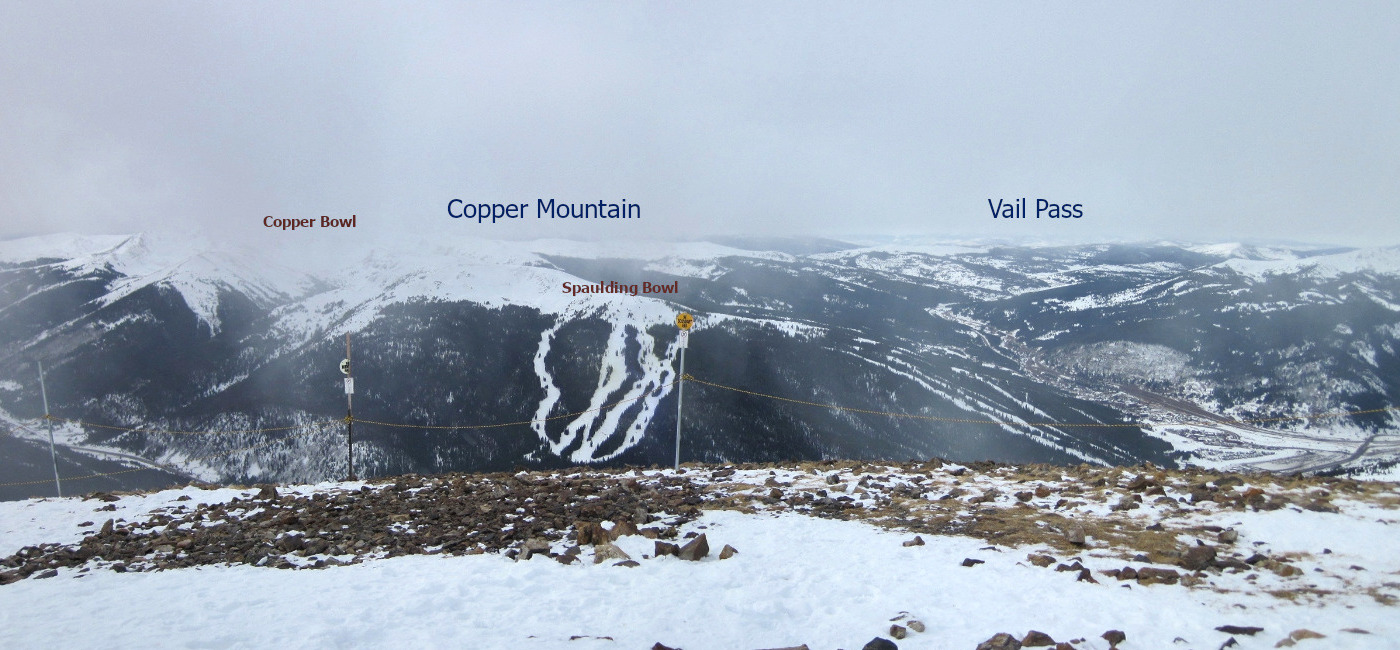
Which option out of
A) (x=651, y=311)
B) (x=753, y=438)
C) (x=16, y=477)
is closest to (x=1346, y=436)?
(x=753, y=438)

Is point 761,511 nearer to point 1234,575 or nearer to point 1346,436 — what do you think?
point 1234,575

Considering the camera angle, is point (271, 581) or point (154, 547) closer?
point (271, 581)

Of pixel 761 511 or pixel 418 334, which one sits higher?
pixel 761 511

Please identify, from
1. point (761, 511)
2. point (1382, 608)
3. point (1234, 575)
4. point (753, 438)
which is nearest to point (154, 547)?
point (761, 511)

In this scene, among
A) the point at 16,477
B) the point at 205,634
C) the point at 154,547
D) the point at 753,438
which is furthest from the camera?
the point at 16,477

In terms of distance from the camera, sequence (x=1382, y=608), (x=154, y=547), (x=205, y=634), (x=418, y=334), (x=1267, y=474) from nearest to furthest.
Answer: (x=1382, y=608), (x=205, y=634), (x=154, y=547), (x=1267, y=474), (x=418, y=334)

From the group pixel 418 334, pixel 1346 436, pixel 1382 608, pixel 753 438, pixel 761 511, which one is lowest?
pixel 1346 436

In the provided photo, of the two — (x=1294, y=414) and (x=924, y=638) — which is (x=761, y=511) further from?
(x=1294, y=414)
